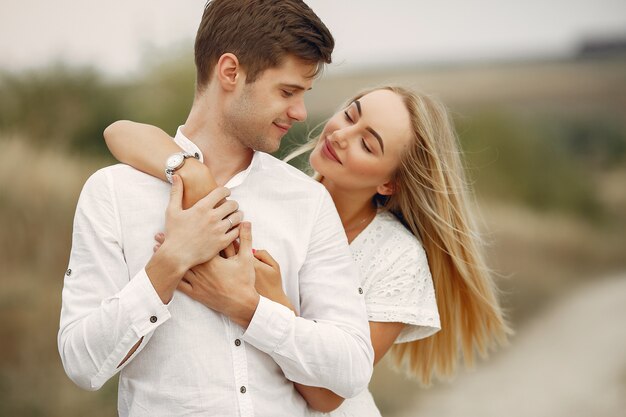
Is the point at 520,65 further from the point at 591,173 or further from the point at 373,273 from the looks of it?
the point at 373,273

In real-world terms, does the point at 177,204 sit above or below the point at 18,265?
above

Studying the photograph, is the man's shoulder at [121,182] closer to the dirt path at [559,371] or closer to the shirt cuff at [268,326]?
the shirt cuff at [268,326]

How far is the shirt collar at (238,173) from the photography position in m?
1.63

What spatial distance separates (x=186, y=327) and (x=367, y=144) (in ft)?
2.30

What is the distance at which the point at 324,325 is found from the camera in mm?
1548

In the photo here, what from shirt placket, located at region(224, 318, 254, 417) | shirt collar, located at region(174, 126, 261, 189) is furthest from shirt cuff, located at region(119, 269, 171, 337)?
shirt collar, located at region(174, 126, 261, 189)

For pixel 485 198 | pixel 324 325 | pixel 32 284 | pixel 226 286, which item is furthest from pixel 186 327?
pixel 485 198

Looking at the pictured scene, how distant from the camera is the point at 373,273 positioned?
77.7 inches

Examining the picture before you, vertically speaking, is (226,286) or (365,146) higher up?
(365,146)

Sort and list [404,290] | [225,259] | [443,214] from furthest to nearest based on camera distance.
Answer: [443,214], [404,290], [225,259]

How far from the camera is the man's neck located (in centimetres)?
165

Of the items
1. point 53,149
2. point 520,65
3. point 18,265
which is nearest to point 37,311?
point 18,265

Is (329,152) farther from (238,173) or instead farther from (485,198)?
(485,198)

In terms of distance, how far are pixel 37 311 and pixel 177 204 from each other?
4.44m
